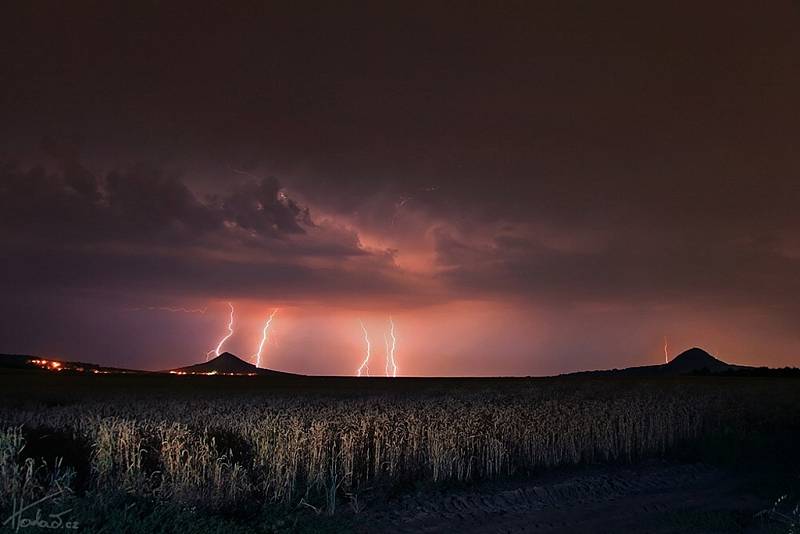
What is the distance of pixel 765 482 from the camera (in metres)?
17.5

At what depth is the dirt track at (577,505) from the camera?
13.4 meters

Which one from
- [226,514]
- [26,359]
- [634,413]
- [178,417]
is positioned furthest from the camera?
[26,359]

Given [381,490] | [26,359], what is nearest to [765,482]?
[381,490]

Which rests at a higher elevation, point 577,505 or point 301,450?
point 301,450

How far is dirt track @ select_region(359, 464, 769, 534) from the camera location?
13.4 meters

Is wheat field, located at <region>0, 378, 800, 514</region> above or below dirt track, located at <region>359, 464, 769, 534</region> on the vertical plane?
above

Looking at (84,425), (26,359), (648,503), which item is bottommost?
(648,503)

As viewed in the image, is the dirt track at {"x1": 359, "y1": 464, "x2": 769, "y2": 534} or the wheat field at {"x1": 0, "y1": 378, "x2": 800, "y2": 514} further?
the dirt track at {"x1": 359, "y1": 464, "x2": 769, "y2": 534}

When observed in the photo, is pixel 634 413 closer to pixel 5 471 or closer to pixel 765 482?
pixel 765 482

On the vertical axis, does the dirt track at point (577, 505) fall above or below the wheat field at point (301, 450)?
below

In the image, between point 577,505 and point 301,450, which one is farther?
point 301,450

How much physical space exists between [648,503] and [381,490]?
590cm

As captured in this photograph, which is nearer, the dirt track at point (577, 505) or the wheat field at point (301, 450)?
the wheat field at point (301, 450)

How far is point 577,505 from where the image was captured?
1544 cm
